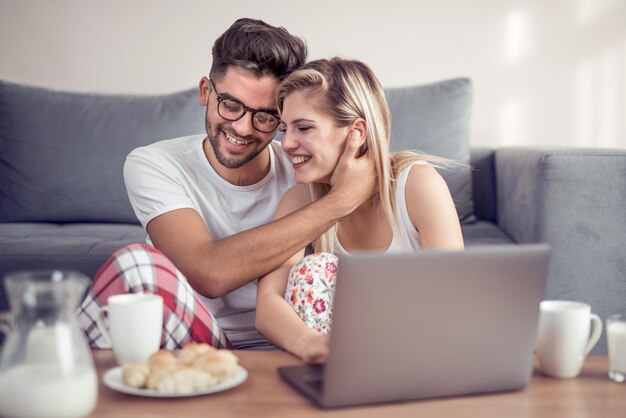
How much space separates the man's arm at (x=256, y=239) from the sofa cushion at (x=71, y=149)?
1.10m

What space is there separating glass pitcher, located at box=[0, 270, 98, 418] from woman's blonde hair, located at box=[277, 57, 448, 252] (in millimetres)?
933

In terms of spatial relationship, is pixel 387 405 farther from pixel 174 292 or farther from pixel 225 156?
pixel 225 156

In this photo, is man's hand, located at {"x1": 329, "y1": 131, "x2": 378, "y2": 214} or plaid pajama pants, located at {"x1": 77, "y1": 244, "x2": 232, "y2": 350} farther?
man's hand, located at {"x1": 329, "y1": 131, "x2": 378, "y2": 214}

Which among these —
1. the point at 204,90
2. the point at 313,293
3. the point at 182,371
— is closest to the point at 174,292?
the point at 313,293

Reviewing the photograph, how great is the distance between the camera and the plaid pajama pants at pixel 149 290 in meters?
1.27

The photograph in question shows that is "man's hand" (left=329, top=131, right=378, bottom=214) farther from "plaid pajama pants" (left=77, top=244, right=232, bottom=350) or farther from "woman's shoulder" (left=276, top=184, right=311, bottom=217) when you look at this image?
"plaid pajama pants" (left=77, top=244, right=232, bottom=350)

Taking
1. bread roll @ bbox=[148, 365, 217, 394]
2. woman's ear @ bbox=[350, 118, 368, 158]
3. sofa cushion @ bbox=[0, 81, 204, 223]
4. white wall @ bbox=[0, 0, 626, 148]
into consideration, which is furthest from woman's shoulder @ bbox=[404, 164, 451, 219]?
white wall @ bbox=[0, 0, 626, 148]

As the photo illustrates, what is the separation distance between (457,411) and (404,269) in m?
0.19

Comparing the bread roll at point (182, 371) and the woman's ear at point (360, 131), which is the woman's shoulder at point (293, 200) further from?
the bread roll at point (182, 371)

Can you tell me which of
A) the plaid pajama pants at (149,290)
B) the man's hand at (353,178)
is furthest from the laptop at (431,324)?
the man's hand at (353,178)

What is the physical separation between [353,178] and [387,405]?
2.60ft

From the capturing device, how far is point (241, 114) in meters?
1.79

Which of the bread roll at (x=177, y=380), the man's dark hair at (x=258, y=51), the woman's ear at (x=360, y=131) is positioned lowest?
the bread roll at (x=177, y=380)

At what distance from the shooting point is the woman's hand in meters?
1.11
